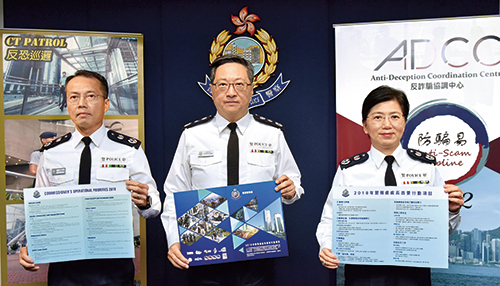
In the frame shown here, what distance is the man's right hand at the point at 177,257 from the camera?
193 cm

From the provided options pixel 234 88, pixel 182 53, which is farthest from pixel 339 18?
pixel 234 88

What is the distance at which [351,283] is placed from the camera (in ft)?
6.86

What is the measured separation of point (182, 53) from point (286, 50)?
3.19 ft

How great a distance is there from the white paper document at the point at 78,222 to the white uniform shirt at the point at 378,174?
1.14m

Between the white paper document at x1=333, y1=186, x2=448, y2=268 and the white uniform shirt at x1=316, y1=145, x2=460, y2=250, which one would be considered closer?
the white paper document at x1=333, y1=186, x2=448, y2=268

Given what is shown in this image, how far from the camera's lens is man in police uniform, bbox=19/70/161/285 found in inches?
83.5

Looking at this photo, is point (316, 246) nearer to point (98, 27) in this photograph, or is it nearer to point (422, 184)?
point (422, 184)

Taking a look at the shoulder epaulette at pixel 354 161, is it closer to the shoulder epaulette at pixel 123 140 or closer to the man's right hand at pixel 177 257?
the man's right hand at pixel 177 257

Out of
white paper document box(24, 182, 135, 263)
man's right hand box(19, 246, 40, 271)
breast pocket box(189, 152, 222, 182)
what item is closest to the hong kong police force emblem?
breast pocket box(189, 152, 222, 182)

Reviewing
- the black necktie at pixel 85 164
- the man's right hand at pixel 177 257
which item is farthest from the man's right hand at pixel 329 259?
the black necktie at pixel 85 164

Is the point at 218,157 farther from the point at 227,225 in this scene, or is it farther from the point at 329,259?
the point at 329,259

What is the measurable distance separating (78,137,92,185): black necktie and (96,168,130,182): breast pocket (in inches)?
2.5

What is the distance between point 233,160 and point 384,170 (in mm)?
896

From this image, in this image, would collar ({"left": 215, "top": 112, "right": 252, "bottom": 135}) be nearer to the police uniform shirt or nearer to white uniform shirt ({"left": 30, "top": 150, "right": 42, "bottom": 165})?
the police uniform shirt
